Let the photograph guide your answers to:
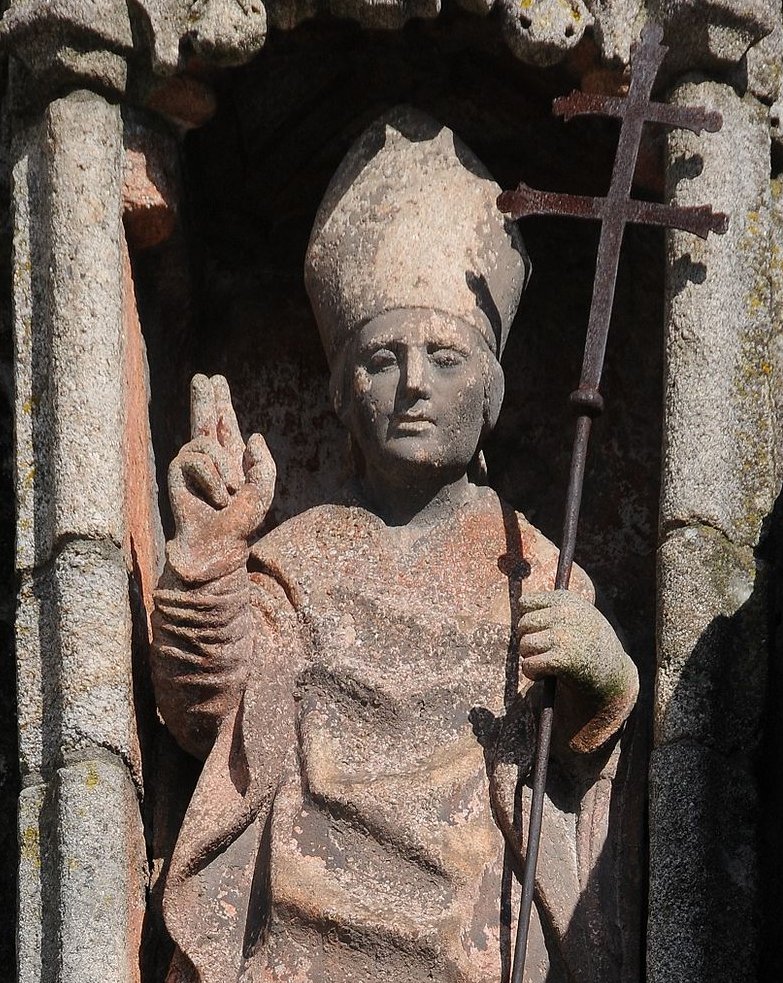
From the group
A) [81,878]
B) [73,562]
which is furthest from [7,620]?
[81,878]

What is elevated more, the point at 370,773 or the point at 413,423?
the point at 413,423

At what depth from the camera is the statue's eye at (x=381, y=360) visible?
7.20 m

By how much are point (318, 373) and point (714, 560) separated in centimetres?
151

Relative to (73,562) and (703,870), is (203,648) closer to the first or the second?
(73,562)

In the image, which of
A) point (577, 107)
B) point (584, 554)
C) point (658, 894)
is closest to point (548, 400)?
point (584, 554)

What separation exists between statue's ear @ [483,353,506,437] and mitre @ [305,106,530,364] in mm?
55

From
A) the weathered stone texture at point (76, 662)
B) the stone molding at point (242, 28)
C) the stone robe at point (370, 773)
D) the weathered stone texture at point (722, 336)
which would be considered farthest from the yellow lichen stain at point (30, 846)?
the stone molding at point (242, 28)

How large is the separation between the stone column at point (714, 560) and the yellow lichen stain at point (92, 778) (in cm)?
113

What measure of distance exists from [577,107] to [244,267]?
1.18 m

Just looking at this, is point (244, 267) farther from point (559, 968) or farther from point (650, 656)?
point (559, 968)

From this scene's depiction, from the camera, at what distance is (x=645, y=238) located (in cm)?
774

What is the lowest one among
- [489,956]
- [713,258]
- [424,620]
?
[489,956]

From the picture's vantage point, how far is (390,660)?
6969 millimetres

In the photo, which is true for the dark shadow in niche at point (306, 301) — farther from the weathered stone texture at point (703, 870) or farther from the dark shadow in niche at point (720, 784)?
the weathered stone texture at point (703, 870)
